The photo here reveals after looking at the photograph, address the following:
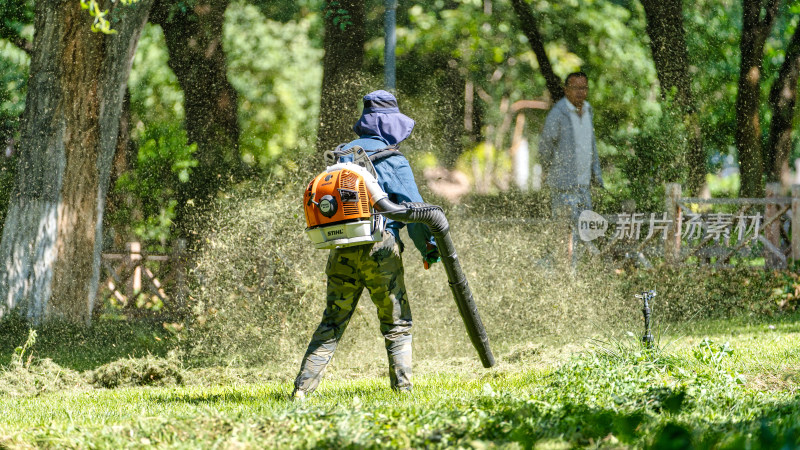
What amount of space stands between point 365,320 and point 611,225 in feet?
24.9

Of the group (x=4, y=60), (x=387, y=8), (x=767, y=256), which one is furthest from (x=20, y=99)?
(x=767, y=256)

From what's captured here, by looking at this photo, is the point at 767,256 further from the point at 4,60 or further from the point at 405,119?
the point at 4,60

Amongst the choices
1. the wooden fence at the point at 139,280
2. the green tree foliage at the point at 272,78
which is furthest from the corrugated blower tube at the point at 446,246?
the green tree foliage at the point at 272,78

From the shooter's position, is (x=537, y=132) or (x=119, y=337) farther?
(x=537, y=132)

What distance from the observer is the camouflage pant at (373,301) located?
4.82 meters

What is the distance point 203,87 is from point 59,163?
5.22m

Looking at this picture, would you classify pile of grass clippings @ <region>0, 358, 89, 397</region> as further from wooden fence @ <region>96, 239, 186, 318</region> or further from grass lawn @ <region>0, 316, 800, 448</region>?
wooden fence @ <region>96, 239, 186, 318</region>

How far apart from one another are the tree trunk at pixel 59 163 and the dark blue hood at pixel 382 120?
6007 mm

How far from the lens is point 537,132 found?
21.9 meters

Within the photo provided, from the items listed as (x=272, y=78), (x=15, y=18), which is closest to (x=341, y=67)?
(x=15, y=18)

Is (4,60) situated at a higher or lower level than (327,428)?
higher

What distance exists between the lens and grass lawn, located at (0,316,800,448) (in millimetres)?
3176

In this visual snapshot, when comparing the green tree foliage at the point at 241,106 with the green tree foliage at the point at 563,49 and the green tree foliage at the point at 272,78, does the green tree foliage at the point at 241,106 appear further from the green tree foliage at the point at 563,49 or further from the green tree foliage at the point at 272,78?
the green tree foliage at the point at 563,49

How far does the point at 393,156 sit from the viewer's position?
491 centimetres
